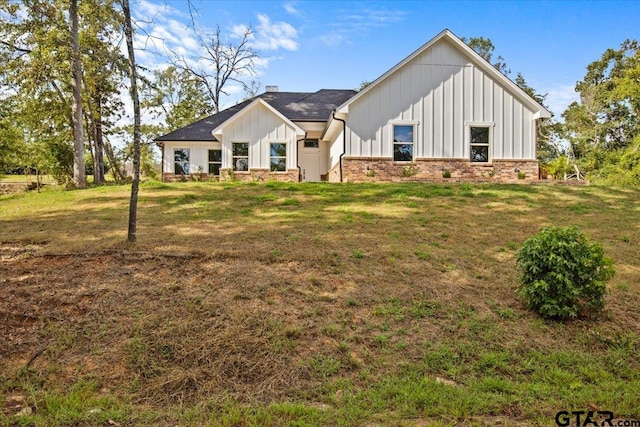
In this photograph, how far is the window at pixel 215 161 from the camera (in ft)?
62.2

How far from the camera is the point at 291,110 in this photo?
20406mm

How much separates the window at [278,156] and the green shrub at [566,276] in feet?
46.1

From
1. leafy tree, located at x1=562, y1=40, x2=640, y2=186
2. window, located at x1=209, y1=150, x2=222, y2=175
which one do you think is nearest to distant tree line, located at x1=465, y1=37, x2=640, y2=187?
leafy tree, located at x1=562, y1=40, x2=640, y2=186

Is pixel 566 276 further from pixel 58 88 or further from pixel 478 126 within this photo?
pixel 58 88

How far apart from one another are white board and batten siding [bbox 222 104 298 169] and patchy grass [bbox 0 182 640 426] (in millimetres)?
10365

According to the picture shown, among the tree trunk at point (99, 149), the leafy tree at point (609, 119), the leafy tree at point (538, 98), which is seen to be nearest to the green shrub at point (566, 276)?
the tree trunk at point (99, 149)

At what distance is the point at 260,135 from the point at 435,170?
24.9ft

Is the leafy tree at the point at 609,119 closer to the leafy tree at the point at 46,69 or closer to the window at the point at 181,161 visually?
the window at the point at 181,161

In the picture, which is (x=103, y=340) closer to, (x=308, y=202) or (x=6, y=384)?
(x=6, y=384)

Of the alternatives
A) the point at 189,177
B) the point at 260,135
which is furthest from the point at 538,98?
the point at 189,177

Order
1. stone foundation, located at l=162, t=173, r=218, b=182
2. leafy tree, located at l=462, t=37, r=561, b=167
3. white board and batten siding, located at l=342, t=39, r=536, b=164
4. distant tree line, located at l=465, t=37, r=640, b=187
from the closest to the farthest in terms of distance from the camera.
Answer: white board and batten siding, located at l=342, t=39, r=536, b=164 → stone foundation, located at l=162, t=173, r=218, b=182 → distant tree line, located at l=465, t=37, r=640, b=187 → leafy tree, located at l=462, t=37, r=561, b=167

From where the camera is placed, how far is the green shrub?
4414 mm

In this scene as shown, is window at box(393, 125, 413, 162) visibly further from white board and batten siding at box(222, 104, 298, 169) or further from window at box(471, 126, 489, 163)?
white board and batten siding at box(222, 104, 298, 169)

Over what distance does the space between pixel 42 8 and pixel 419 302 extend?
20.4m
